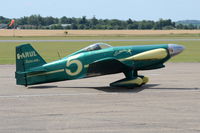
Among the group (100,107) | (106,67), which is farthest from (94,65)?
(100,107)

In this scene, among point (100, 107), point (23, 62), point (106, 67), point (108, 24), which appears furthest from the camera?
point (108, 24)

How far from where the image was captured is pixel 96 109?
12.3m

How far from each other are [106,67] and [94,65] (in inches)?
17.5

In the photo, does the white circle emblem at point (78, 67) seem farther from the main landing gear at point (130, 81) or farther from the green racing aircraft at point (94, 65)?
the main landing gear at point (130, 81)

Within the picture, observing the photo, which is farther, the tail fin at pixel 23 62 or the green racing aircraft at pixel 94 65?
the tail fin at pixel 23 62

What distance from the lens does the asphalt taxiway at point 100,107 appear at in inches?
402

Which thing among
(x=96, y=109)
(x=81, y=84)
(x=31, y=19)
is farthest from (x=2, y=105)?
(x=31, y=19)

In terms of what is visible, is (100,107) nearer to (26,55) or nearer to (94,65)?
(94,65)

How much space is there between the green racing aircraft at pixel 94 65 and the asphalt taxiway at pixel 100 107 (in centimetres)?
43

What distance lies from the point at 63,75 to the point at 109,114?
5.24 meters

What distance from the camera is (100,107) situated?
41.4ft

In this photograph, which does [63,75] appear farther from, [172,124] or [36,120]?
[172,124]

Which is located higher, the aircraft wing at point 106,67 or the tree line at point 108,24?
the aircraft wing at point 106,67

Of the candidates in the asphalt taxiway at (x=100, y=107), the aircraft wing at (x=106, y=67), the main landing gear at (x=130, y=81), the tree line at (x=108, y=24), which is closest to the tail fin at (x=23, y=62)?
the asphalt taxiway at (x=100, y=107)
